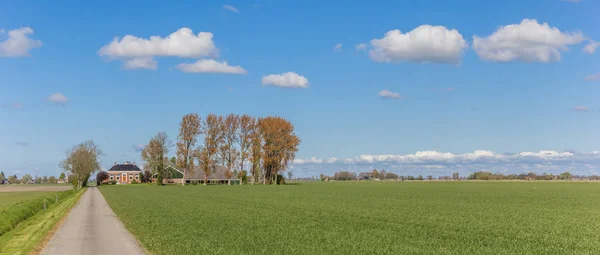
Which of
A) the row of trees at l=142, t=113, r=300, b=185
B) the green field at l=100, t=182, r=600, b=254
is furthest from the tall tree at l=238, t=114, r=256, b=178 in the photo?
the green field at l=100, t=182, r=600, b=254

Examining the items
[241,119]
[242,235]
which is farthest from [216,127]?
[242,235]

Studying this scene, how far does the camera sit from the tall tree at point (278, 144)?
138500 millimetres

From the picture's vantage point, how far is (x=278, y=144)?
139 m

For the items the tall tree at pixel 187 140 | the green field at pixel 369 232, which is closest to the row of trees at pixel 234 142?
the tall tree at pixel 187 140

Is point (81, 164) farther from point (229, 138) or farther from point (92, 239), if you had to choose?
point (92, 239)

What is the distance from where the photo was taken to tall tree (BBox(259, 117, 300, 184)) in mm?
138500

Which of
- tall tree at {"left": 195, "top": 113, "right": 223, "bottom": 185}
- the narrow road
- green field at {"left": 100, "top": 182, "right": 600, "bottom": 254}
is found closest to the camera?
green field at {"left": 100, "top": 182, "right": 600, "bottom": 254}

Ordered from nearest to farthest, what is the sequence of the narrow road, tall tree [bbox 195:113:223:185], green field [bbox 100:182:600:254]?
green field [bbox 100:182:600:254] → the narrow road → tall tree [bbox 195:113:223:185]

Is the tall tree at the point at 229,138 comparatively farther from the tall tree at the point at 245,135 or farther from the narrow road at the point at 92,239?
the narrow road at the point at 92,239

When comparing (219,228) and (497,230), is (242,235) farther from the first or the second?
(497,230)

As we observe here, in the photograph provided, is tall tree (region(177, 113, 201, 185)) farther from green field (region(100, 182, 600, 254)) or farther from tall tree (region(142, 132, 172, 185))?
green field (region(100, 182, 600, 254))

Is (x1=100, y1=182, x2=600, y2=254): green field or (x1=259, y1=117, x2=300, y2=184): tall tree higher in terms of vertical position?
(x1=259, y1=117, x2=300, y2=184): tall tree

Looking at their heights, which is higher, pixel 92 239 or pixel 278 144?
pixel 278 144

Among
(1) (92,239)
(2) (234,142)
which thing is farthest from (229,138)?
(1) (92,239)
